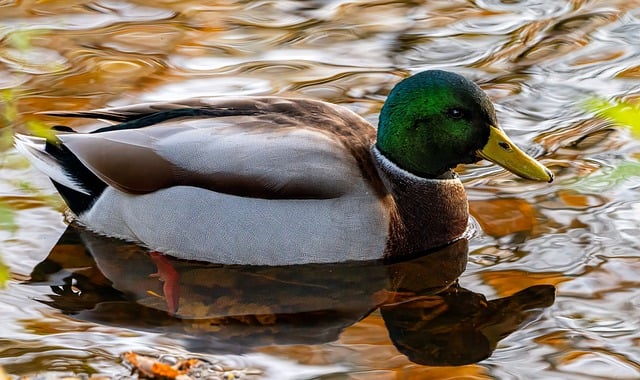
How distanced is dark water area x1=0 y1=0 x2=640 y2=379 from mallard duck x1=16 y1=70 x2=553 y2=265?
0.46 ft

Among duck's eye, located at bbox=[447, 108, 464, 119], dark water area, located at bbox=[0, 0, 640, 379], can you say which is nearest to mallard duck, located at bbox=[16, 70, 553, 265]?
duck's eye, located at bbox=[447, 108, 464, 119]

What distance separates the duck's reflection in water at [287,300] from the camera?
17.4 ft

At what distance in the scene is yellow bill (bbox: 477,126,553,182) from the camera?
6062 millimetres

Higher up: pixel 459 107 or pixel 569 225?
pixel 459 107

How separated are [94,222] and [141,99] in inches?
62.9

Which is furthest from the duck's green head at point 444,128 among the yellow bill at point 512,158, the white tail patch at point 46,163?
the white tail patch at point 46,163

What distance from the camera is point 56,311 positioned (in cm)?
552

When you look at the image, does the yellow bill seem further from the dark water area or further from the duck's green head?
the dark water area

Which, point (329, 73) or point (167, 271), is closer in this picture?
point (167, 271)

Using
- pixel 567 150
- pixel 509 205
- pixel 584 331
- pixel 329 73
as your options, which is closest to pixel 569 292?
pixel 584 331

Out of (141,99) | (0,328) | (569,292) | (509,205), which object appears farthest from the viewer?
(141,99)

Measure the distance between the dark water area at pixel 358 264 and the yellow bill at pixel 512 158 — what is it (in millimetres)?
273

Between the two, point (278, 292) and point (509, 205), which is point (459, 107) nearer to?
point (509, 205)

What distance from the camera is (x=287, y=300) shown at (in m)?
5.72
